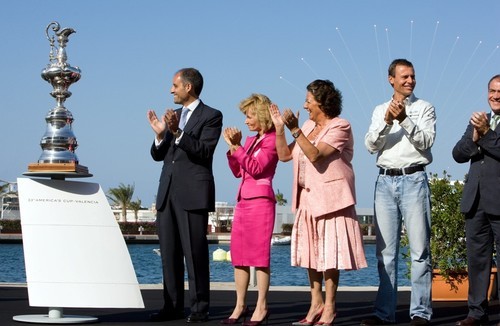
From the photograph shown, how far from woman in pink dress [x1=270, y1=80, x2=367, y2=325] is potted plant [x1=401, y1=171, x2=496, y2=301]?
2976 mm

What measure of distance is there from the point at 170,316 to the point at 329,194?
62.0 inches

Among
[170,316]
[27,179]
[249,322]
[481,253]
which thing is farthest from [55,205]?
[481,253]

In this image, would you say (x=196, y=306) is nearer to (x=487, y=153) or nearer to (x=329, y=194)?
(x=329, y=194)

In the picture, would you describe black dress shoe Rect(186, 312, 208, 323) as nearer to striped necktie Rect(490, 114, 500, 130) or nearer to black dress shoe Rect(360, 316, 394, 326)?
black dress shoe Rect(360, 316, 394, 326)

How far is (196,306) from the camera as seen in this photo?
706 cm

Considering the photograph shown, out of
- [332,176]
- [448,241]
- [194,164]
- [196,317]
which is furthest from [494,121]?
[448,241]

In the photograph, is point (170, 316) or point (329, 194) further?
point (170, 316)

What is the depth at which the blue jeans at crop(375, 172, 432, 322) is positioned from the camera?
6.80m

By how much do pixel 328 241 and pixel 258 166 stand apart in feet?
2.47

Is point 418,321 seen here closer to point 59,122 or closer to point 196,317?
point 196,317

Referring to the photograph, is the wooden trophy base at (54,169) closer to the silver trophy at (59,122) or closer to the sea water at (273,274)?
the silver trophy at (59,122)

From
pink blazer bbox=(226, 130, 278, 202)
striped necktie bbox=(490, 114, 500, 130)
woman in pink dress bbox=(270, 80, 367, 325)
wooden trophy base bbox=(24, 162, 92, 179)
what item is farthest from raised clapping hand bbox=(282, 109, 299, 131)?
wooden trophy base bbox=(24, 162, 92, 179)

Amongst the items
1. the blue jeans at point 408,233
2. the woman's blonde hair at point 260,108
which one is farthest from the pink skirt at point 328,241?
the woman's blonde hair at point 260,108

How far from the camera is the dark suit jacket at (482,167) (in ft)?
21.9
